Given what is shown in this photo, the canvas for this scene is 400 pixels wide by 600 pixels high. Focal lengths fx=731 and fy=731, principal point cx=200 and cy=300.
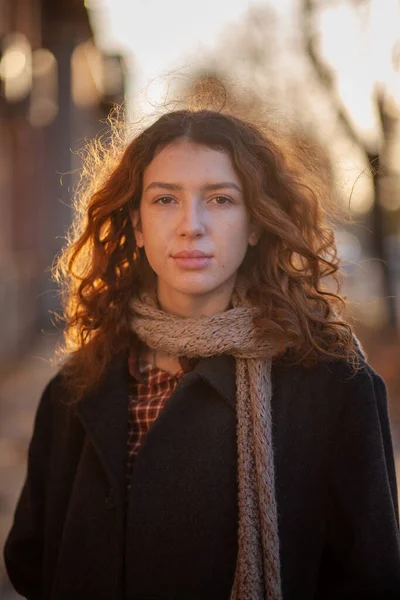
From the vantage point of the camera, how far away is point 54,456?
2.60 meters

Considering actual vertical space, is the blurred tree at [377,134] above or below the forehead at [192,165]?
above

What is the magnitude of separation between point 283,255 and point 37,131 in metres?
12.8

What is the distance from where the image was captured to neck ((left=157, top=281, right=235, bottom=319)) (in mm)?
2391

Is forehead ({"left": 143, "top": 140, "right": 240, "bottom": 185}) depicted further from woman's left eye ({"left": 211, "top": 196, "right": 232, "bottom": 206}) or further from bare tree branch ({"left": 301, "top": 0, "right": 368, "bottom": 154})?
bare tree branch ({"left": 301, "top": 0, "right": 368, "bottom": 154})

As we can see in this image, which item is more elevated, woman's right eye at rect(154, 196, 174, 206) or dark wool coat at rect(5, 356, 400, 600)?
woman's right eye at rect(154, 196, 174, 206)

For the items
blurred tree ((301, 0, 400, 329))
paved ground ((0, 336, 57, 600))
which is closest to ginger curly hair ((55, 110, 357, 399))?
paved ground ((0, 336, 57, 600))

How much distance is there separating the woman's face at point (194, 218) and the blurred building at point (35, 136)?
5911mm

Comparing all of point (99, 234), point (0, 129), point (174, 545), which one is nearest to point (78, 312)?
point (99, 234)

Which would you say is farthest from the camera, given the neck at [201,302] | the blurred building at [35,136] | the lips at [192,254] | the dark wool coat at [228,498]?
the blurred building at [35,136]

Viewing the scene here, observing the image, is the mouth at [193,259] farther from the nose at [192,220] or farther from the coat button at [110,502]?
the coat button at [110,502]

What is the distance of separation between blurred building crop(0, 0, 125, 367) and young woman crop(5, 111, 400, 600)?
5789 mm

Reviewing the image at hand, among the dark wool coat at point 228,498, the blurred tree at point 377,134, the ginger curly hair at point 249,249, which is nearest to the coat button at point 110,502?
the dark wool coat at point 228,498

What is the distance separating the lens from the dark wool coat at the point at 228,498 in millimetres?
2125

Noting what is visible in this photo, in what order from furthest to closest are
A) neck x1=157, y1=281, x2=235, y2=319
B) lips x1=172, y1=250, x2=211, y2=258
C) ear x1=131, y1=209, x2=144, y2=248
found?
ear x1=131, y1=209, x2=144, y2=248, neck x1=157, y1=281, x2=235, y2=319, lips x1=172, y1=250, x2=211, y2=258
